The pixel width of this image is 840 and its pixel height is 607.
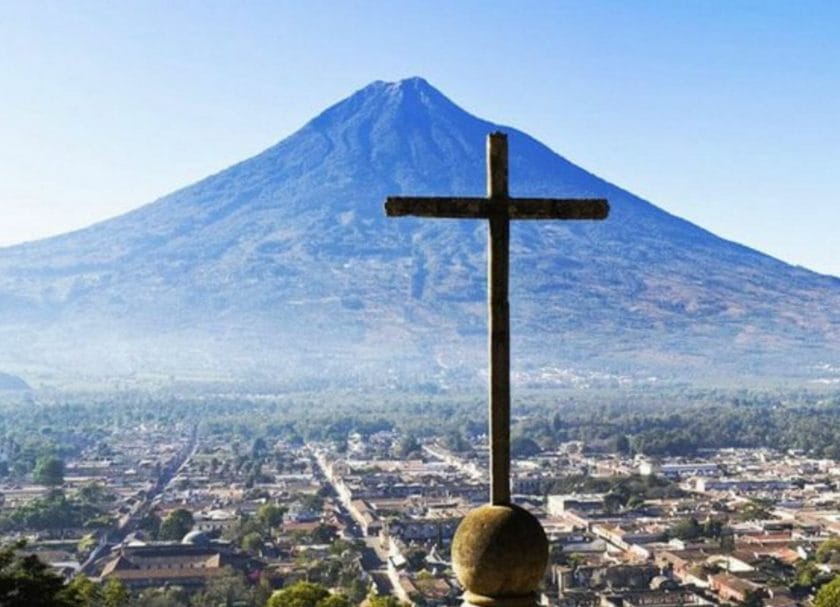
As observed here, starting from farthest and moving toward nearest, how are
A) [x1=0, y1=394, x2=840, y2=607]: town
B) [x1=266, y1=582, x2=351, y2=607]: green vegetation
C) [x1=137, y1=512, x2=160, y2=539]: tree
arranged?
[x1=137, y1=512, x2=160, y2=539]: tree
[x1=0, y1=394, x2=840, y2=607]: town
[x1=266, y1=582, x2=351, y2=607]: green vegetation

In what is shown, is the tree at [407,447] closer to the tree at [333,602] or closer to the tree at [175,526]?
the tree at [175,526]

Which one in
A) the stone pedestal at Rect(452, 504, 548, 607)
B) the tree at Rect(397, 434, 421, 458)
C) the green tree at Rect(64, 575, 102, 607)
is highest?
the stone pedestal at Rect(452, 504, 548, 607)

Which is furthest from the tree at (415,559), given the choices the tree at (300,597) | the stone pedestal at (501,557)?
the stone pedestal at (501,557)

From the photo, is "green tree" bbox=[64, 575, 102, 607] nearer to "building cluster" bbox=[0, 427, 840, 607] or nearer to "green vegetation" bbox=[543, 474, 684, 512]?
"building cluster" bbox=[0, 427, 840, 607]

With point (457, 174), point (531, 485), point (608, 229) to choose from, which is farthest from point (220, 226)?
point (531, 485)

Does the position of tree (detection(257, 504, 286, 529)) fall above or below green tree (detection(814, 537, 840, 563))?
below

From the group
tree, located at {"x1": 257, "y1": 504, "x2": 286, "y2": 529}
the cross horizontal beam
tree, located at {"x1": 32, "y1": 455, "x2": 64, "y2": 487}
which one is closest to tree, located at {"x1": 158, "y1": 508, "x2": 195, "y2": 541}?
tree, located at {"x1": 257, "y1": 504, "x2": 286, "y2": 529}

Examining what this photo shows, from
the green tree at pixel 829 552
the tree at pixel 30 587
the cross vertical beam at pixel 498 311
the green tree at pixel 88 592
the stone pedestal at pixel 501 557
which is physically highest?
the cross vertical beam at pixel 498 311

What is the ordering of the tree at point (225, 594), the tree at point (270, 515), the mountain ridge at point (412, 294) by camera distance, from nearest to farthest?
the tree at point (225, 594)
the tree at point (270, 515)
the mountain ridge at point (412, 294)

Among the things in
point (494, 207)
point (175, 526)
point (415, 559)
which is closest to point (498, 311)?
point (494, 207)
